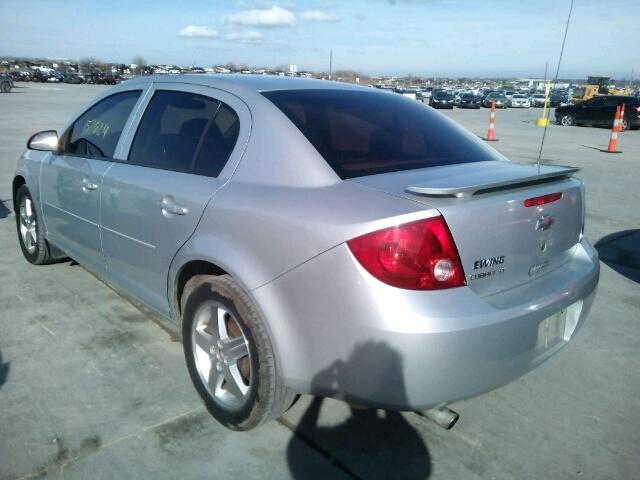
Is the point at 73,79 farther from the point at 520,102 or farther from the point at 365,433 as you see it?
the point at 365,433

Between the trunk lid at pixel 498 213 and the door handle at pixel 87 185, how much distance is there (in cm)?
195

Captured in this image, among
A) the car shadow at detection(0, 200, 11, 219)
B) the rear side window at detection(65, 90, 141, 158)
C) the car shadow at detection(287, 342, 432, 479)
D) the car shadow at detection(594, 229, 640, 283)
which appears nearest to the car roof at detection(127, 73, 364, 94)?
the rear side window at detection(65, 90, 141, 158)

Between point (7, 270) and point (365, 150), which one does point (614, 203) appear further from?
point (7, 270)

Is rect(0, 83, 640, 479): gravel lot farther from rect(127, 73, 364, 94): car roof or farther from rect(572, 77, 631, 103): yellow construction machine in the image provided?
rect(572, 77, 631, 103): yellow construction machine

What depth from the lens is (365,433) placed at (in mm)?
2605

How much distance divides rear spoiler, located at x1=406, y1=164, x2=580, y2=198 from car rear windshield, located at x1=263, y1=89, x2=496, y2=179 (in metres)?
0.30

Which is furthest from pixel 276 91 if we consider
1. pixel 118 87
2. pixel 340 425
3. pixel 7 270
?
pixel 7 270

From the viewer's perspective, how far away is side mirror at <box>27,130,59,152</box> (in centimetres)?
408

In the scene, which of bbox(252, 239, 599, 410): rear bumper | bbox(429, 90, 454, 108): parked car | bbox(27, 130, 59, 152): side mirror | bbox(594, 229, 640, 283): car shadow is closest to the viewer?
bbox(252, 239, 599, 410): rear bumper

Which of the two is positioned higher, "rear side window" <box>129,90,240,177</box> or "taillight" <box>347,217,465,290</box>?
"rear side window" <box>129,90,240,177</box>

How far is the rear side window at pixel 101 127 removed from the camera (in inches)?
138

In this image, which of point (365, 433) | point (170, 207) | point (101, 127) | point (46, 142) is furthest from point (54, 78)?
point (365, 433)

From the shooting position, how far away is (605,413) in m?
2.81

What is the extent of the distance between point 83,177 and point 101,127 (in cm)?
40
